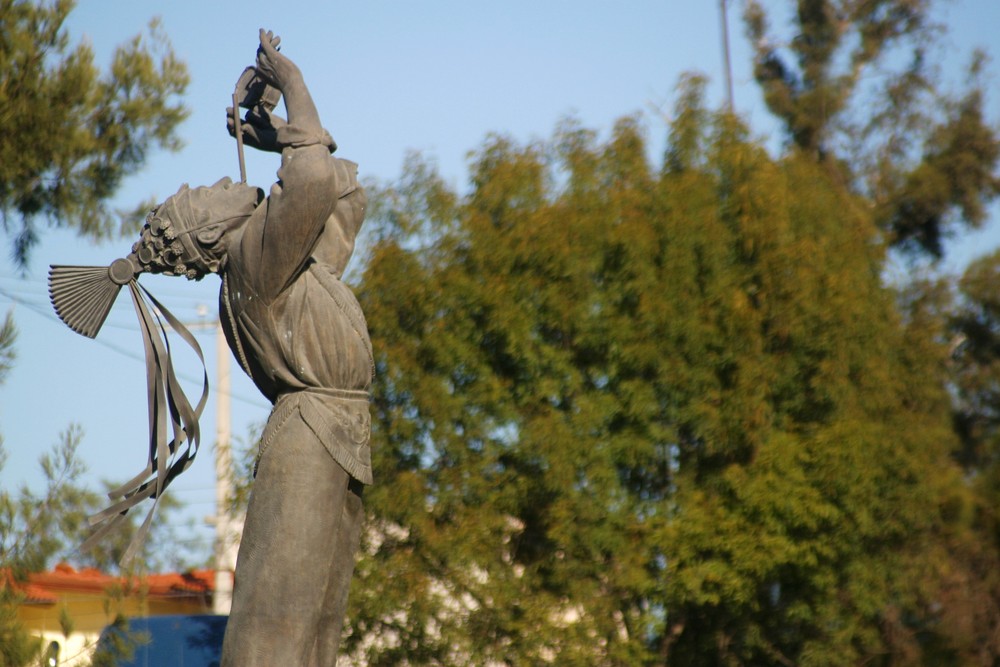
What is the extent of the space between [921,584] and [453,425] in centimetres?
612

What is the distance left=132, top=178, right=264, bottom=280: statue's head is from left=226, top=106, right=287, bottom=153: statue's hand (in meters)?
0.16

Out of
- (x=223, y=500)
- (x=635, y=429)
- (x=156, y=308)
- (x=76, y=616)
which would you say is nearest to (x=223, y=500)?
(x=223, y=500)

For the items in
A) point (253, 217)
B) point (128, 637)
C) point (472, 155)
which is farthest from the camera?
point (472, 155)

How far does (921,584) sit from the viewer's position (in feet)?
59.3

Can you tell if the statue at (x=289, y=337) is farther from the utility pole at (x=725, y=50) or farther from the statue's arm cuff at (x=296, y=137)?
the utility pole at (x=725, y=50)

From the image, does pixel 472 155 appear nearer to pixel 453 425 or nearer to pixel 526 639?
pixel 453 425

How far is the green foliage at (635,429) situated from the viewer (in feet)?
54.4

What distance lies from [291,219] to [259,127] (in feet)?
1.89

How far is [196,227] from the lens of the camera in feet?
14.5

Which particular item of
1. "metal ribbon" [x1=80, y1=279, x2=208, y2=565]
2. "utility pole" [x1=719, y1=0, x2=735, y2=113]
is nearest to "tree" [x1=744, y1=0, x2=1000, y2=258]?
"utility pole" [x1=719, y1=0, x2=735, y2=113]

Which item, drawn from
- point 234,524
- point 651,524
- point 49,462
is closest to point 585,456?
point 651,524

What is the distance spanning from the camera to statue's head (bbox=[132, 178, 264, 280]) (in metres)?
4.43

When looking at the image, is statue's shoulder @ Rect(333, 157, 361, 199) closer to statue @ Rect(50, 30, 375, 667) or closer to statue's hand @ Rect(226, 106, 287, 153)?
statue @ Rect(50, 30, 375, 667)

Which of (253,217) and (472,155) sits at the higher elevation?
(472,155)
